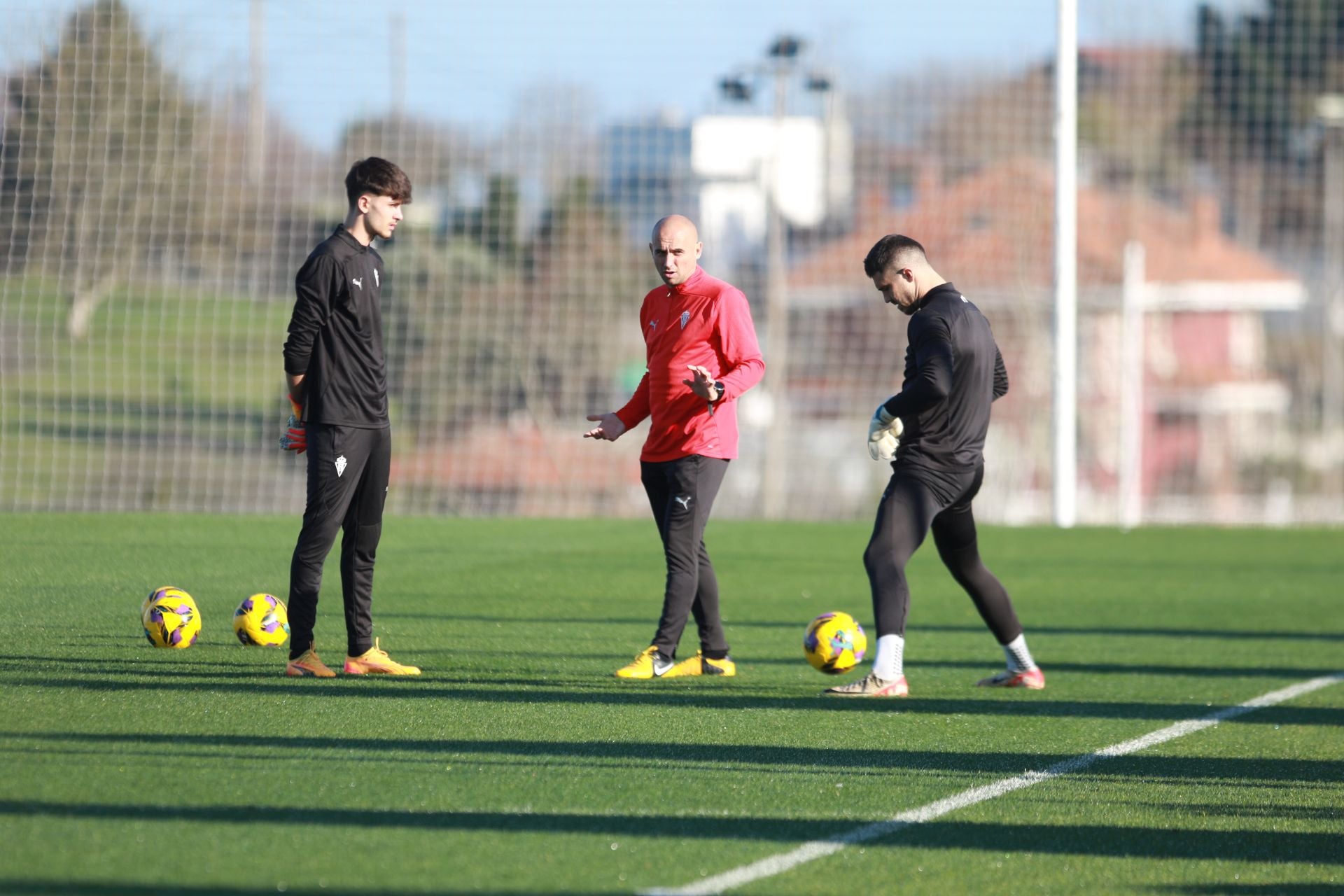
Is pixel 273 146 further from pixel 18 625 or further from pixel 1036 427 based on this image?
pixel 18 625

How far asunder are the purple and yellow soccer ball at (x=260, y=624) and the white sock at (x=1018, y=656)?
3437mm

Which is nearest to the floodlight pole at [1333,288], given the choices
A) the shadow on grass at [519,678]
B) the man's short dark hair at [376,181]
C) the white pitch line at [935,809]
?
the shadow on grass at [519,678]

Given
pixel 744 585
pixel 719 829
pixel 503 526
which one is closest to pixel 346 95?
pixel 503 526

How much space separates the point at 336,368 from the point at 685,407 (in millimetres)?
1601

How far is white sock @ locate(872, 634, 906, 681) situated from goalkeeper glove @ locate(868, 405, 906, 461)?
78 centimetres

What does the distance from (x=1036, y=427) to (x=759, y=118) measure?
5756mm

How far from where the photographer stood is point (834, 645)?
7.30 metres

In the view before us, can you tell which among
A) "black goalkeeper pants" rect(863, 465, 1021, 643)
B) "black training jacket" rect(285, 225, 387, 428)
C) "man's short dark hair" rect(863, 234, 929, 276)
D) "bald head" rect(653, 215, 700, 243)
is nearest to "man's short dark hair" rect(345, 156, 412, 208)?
"black training jacket" rect(285, 225, 387, 428)

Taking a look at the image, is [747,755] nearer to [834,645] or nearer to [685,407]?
[834,645]

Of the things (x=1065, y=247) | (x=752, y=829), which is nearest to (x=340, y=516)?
(x=752, y=829)

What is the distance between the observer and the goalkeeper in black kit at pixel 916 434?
693cm

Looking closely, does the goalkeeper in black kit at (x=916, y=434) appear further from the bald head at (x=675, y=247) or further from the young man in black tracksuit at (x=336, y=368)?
the young man in black tracksuit at (x=336, y=368)

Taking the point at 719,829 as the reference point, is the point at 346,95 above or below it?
above

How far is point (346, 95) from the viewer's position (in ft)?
62.2
